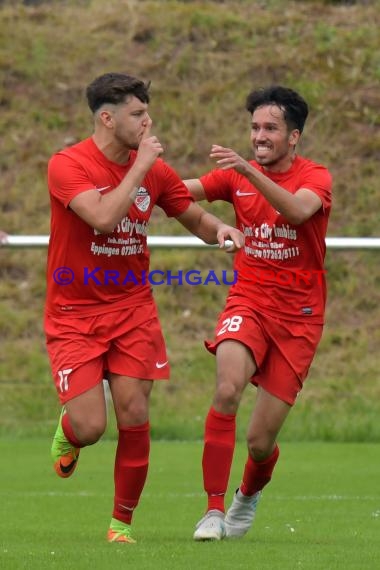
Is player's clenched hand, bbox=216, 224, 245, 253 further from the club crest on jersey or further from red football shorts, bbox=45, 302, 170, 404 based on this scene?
red football shorts, bbox=45, 302, 170, 404

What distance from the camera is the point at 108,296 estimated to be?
23.6 feet

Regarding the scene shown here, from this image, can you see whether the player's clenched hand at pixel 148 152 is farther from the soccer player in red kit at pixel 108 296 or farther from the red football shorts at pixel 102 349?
the red football shorts at pixel 102 349

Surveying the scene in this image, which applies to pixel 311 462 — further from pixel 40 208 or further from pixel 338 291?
pixel 40 208

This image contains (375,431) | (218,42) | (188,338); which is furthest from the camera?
(218,42)

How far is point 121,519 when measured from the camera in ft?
23.6

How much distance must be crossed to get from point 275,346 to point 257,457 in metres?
0.61

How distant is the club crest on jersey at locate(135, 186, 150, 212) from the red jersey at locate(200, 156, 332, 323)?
2.35 ft

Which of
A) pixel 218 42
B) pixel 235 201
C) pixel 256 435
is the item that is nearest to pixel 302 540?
pixel 256 435

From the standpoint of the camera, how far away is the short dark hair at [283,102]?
779cm

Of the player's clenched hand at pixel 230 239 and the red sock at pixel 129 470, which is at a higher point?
the player's clenched hand at pixel 230 239

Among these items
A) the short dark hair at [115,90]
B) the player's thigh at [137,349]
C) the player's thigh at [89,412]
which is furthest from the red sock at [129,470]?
the short dark hair at [115,90]

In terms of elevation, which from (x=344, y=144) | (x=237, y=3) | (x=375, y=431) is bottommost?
(x=375, y=431)

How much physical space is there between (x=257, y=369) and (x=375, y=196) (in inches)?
350

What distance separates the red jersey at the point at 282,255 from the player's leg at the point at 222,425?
0.39 meters
